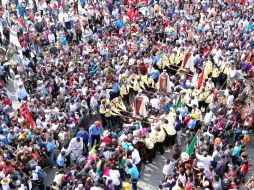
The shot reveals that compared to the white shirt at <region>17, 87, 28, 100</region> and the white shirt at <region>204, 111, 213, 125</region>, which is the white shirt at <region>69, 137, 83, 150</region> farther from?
the white shirt at <region>17, 87, 28, 100</region>

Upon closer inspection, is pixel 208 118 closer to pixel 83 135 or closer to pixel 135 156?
pixel 135 156

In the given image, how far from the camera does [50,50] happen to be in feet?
58.0

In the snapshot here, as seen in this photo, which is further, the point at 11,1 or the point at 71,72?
the point at 11,1

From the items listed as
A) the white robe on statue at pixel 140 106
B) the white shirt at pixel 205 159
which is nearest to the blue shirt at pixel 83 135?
the white robe on statue at pixel 140 106

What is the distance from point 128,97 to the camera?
583 inches

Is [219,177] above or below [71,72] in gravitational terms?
below

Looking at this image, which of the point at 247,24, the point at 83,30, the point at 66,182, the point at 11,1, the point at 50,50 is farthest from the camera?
the point at 11,1

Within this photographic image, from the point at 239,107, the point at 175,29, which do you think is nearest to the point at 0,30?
the point at 175,29

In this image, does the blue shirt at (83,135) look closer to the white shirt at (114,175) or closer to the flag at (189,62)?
the white shirt at (114,175)

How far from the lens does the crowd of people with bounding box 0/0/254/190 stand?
10797mm

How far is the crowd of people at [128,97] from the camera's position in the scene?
1080cm

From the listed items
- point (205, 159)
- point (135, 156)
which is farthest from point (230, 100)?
point (135, 156)

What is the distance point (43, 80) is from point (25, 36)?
4.17 metres

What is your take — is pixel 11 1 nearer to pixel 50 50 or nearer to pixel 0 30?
pixel 0 30
